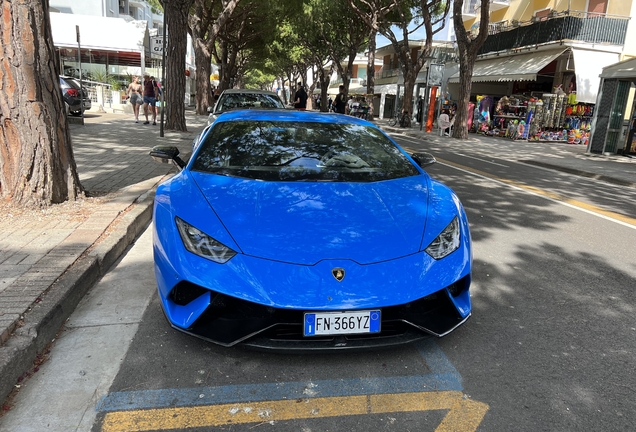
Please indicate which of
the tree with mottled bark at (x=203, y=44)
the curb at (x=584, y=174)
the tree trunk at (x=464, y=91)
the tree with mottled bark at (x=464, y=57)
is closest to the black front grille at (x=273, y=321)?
the curb at (x=584, y=174)

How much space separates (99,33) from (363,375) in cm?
2880

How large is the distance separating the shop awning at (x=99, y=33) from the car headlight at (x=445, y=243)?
2688 cm

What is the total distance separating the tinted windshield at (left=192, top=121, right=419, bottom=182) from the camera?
11.1ft

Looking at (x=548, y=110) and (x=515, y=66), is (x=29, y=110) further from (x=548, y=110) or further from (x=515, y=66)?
(x=515, y=66)

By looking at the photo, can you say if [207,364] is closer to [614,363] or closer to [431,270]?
[431,270]

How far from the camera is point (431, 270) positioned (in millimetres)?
2541

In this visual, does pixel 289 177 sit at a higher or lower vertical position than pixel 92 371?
higher

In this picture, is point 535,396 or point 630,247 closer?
point 535,396

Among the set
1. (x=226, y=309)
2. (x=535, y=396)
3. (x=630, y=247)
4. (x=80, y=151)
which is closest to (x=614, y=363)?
(x=535, y=396)

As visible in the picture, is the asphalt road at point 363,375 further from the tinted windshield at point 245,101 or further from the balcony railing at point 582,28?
the balcony railing at point 582,28

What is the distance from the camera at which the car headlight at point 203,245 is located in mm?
2467

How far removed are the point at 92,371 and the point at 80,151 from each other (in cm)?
754

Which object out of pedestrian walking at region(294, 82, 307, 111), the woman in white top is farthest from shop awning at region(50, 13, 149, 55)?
the woman in white top

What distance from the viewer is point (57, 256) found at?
11.8ft
